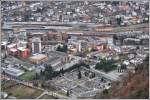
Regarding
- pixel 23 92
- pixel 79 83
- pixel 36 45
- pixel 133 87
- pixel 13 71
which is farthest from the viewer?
pixel 36 45

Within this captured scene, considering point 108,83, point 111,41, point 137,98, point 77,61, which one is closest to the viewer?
point 137,98

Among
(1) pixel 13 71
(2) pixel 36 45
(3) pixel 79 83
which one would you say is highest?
(2) pixel 36 45

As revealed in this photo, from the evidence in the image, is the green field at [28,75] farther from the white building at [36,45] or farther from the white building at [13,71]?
the white building at [36,45]

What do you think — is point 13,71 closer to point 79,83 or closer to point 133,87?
point 79,83

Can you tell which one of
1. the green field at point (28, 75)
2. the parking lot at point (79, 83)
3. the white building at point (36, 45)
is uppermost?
the white building at point (36, 45)

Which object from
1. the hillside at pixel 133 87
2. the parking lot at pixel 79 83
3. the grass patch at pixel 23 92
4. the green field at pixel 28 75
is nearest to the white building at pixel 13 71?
the green field at pixel 28 75

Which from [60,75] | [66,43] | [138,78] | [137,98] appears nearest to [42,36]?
[66,43]

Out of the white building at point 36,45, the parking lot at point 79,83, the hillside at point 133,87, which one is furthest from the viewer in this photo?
the white building at point 36,45

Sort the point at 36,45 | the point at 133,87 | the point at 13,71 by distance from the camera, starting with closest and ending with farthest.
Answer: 1. the point at 133,87
2. the point at 13,71
3. the point at 36,45

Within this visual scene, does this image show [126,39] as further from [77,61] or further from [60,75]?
[60,75]

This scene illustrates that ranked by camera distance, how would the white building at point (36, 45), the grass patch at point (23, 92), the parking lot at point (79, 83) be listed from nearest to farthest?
the grass patch at point (23, 92)
the parking lot at point (79, 83)
the white building at point (36, 45)

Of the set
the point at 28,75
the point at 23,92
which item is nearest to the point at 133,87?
the point at 23,92
